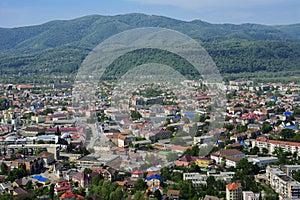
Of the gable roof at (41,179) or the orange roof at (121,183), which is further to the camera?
the gable roof at (41,179)

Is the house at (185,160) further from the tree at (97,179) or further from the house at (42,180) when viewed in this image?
the house at (42,180)

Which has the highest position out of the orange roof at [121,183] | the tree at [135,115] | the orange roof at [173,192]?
the tree at [135,115]

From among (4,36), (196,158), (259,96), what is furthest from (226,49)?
(4,36)

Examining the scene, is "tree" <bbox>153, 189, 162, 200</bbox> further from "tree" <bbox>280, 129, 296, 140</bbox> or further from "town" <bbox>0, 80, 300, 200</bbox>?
"tree" <bbox>280, 129, 296, 140</bbox>

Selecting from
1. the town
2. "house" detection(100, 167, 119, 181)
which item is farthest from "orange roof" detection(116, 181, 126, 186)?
"house" detection(100, 167, 119, 181)

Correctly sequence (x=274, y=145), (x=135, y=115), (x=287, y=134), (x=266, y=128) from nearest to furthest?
(x=274, y=145)
(x=287, y=134)
(x=266, y=128)
(x=135, y=115)

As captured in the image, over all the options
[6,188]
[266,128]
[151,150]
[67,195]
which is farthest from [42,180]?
[266,128]

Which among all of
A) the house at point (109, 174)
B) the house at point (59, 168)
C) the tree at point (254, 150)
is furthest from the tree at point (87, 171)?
the tree at point (254, 150)

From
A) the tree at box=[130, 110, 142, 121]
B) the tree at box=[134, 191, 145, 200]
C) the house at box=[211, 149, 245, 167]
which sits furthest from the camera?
the tree at box=[130, 110, 142, 121]

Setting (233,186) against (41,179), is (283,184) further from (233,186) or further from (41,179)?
(41,179)
